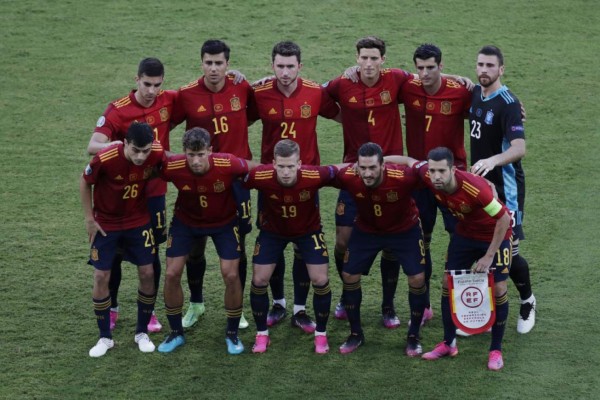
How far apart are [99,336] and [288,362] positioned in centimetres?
158

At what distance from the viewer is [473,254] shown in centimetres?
891

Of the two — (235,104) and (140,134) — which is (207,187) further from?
(235,104)

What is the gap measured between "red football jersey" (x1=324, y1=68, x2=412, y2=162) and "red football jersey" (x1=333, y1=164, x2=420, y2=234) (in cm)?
66

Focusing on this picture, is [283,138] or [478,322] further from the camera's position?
[283,138]

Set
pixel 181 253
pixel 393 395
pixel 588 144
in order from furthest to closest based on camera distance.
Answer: pixel 588 144, pixel 181 253, pixel 393 395

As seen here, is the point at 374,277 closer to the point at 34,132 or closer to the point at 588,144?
the point at 588,144

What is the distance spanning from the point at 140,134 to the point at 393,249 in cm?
217

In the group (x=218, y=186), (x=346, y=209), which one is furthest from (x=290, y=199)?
(x=346, y=209)

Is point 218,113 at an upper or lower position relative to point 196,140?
upper

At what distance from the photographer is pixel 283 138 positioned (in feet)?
31.1

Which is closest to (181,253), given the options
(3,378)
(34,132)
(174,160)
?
(174,160)

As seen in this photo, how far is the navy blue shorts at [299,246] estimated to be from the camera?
913cm

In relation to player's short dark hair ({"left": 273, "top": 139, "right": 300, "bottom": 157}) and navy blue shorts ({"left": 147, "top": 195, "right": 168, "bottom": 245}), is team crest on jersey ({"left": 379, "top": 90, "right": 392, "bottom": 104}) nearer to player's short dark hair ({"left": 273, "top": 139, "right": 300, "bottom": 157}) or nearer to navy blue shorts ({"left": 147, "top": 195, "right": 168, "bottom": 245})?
player's short dark hair ({"left": 273, "top": 139, "right": 300, "bottom": 157})

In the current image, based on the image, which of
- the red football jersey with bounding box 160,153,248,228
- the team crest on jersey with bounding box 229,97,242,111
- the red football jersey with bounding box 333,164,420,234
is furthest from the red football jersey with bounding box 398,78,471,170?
the red football jersey with bounding box 160,153,248,228
